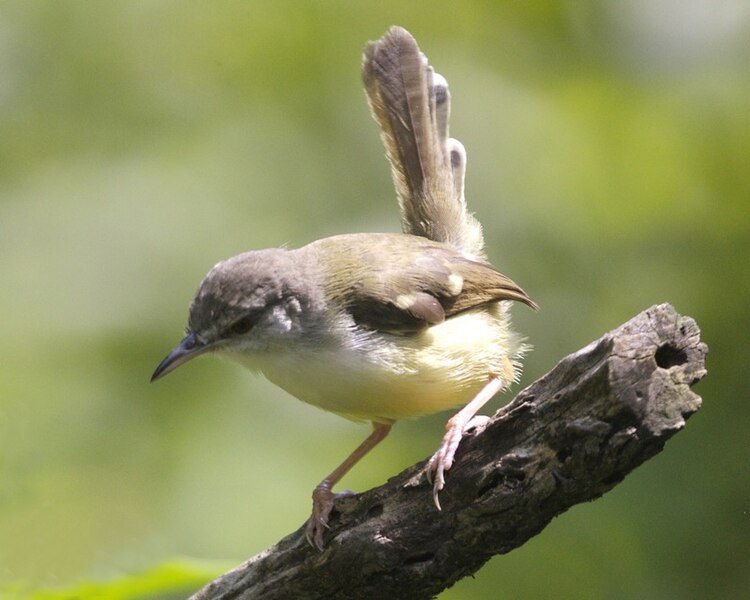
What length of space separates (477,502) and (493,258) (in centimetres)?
255

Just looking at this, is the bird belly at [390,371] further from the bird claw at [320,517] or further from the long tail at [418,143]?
→ the long tail at [418,143]

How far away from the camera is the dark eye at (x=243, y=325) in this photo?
3410 millimetres

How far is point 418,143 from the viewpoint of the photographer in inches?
164

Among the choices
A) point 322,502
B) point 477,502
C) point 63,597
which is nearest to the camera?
point 63,597

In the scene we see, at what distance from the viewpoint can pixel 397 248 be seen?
3.69 meters

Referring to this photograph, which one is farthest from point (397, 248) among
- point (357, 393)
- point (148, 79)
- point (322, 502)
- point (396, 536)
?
point (148, 79)

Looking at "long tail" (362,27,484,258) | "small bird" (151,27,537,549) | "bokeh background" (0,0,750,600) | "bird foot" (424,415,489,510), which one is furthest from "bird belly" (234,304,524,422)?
"bokeh background" (0,0,750,600)

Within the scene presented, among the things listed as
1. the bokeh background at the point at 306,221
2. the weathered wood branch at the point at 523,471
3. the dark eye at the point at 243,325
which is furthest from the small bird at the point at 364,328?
the bokeh background at the point at 306,221

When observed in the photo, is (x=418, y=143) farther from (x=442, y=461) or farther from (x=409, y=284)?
(x=442, y=461)

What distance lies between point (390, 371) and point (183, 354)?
2.52ft

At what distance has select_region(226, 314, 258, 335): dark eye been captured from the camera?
3410 millimetres

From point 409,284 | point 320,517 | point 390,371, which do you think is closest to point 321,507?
point 320,517

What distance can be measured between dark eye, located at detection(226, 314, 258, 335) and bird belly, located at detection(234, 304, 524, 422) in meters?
0.13

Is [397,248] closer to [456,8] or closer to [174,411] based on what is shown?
[174,411]
